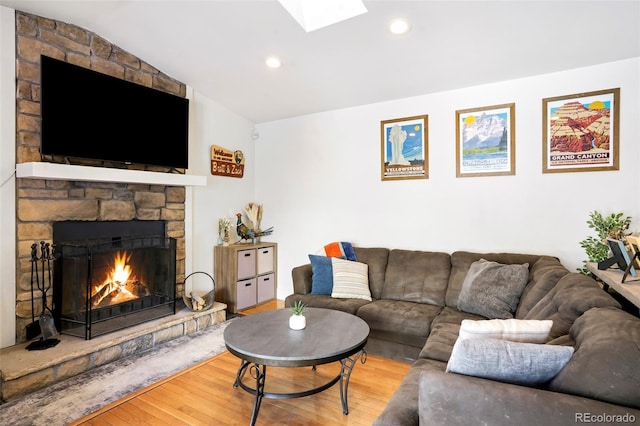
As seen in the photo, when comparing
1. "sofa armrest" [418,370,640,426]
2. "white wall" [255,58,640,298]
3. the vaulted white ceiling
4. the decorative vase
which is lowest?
"sofa armrest" [418,370,640,426]

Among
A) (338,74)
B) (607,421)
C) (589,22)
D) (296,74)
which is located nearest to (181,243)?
(296,74)

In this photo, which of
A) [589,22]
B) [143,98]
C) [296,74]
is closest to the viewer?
[589,22]

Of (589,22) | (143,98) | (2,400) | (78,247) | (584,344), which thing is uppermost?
(589,22)

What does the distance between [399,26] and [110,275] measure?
3314 mm

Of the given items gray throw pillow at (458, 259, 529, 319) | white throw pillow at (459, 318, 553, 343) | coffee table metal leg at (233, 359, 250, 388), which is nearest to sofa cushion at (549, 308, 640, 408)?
white throw pillow at (459, 318, 553, 343)

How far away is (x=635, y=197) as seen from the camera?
280 centimetres

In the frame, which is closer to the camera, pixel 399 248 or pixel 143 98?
pixel 143 98

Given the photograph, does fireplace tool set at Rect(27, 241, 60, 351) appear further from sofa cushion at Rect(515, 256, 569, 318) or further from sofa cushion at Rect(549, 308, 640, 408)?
sofa cushion at Rect(515, 256, 569, 318)

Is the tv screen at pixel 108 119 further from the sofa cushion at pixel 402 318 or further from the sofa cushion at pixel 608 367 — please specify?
the sofa cushion at pixel 608 367

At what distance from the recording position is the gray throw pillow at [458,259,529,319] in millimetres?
2607

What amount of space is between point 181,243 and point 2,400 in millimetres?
1919

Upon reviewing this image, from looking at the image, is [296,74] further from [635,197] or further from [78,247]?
[635,197]

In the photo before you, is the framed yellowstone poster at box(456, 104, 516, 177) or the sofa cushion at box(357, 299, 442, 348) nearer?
the sofa cushion at box(357, 299, 442, 348)

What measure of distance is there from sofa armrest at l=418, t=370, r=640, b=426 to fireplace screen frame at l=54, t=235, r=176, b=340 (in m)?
2.78
